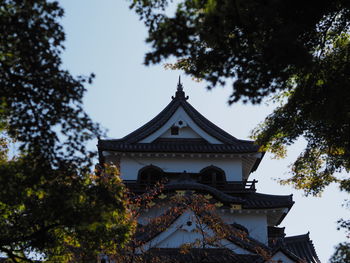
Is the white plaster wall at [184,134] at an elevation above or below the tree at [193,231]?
above

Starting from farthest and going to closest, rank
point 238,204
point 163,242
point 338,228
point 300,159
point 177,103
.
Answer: point 177,103, point 238,204, point 163,242, point 300,159, point 338,228

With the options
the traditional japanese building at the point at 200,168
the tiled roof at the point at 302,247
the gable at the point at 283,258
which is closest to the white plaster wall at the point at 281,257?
the gable at the point at 283,258

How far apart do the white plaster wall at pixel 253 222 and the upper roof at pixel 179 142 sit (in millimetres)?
2908

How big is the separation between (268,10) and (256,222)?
15.3m

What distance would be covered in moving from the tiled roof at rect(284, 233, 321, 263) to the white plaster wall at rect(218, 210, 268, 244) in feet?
6.16

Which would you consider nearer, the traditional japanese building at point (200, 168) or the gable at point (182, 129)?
the traditional japanese building at point (200, 168)

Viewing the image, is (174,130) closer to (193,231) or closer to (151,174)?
(151,174)

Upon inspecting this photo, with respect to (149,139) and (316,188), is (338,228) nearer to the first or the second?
(316,188)

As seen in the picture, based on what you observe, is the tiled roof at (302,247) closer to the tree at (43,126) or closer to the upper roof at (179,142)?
the upper roof at (179,142)

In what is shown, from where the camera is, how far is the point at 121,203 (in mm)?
7758

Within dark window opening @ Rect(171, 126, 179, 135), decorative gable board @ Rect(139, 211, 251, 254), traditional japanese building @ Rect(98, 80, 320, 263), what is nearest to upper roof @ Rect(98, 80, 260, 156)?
traditional japanese building @ Rect(98, 80, 320, 263)

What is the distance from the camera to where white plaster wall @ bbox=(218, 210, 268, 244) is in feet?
65.8

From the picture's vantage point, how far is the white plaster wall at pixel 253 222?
20.0m

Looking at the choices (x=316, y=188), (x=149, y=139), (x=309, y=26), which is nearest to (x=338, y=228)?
(x=316, y=188)
